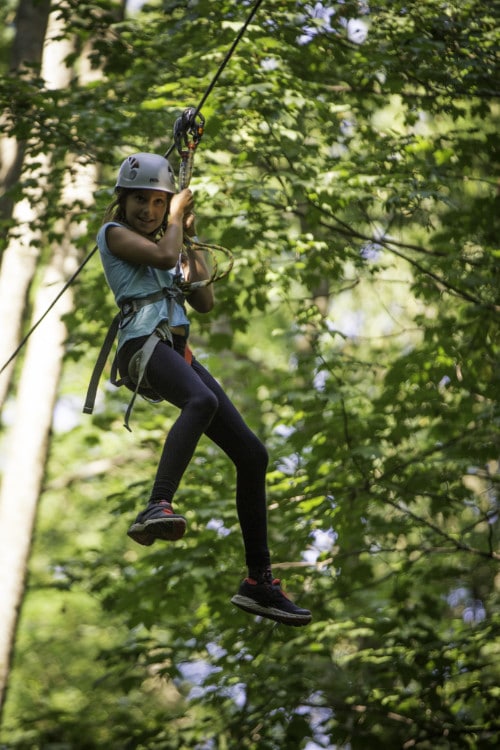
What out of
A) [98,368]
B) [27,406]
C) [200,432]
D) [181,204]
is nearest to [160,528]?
[200,432]

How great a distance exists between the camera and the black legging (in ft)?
11.4

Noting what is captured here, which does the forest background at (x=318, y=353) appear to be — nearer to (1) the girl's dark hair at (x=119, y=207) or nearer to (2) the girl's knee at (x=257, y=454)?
(1) the girl's dark hair at (x=119, y=207)

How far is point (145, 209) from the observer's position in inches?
147

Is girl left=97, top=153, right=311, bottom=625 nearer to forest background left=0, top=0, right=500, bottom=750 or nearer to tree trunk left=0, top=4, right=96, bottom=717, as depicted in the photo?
forest background left=0, top=0, right=500, bottom=750

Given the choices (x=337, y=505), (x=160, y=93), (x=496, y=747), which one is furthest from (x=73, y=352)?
(x=496, y=747)

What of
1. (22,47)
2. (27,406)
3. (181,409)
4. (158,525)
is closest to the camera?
(158,525)

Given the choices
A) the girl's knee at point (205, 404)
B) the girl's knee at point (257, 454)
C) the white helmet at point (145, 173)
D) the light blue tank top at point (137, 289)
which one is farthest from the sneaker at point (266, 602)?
the white helmet at point (145, 173)

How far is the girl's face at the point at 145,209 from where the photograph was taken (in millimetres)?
3735

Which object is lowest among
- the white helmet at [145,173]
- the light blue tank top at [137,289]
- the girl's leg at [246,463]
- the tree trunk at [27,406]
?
the girl's leg at [246,463]

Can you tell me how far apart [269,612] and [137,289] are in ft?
4.36

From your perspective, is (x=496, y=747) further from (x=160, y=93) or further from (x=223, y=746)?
(x=160, y=93)

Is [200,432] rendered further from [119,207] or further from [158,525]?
[119,207]

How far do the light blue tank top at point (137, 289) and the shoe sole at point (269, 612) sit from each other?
42.0 inches

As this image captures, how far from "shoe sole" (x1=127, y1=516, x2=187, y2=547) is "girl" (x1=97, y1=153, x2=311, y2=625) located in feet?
0.46
